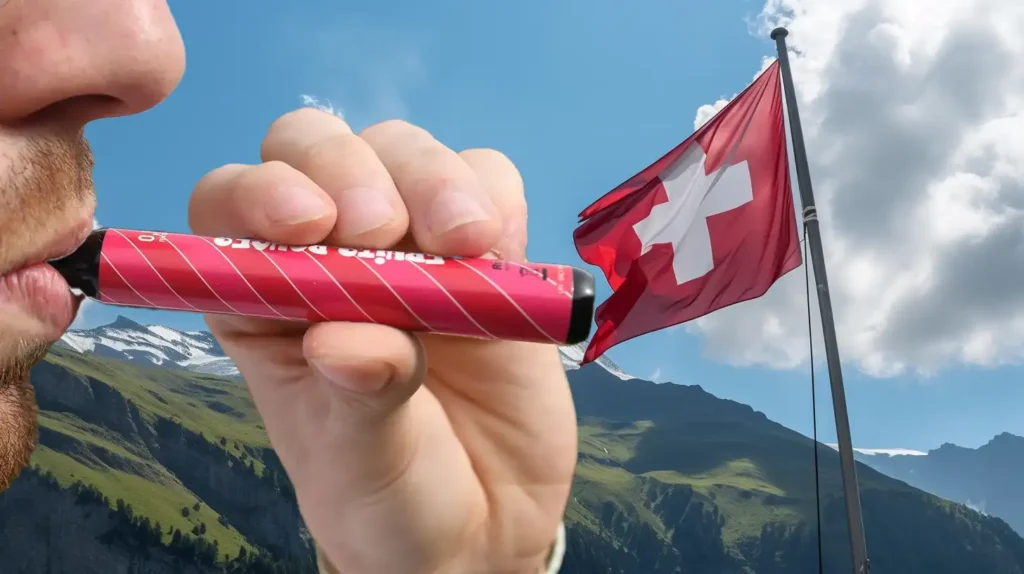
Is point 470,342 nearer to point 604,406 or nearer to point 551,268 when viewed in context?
point 551,268

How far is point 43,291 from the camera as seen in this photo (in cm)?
93

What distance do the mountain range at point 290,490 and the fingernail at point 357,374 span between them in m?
28.5

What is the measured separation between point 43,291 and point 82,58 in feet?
1.01

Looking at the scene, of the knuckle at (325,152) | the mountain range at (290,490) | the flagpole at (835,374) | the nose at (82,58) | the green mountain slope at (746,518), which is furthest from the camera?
the green mountain slope at (746,518)

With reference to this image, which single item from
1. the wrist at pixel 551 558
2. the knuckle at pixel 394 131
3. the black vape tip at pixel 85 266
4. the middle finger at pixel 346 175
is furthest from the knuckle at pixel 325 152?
the wrist at pixel 551 558

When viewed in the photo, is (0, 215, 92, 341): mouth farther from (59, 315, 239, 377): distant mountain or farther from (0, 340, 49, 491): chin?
(59, 315, 239, 377): distant mountain

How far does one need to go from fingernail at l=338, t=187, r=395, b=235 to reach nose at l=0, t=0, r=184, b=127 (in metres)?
0.35

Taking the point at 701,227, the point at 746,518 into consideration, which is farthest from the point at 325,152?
the point at 746,518

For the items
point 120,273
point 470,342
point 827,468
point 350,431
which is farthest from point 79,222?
point 827,468

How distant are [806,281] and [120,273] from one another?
468 cm

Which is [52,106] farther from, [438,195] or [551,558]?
[551,558]

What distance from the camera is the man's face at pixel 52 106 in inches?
31.1

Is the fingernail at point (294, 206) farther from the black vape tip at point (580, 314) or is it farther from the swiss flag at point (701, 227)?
the swiss flag at point (701, 227)

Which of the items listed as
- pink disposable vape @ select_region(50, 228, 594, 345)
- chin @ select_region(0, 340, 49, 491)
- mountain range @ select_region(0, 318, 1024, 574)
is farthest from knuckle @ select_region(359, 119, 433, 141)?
mountain range @ select_region(0, 318, 1024, 574)
